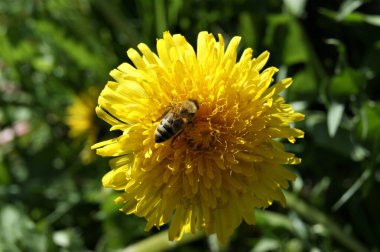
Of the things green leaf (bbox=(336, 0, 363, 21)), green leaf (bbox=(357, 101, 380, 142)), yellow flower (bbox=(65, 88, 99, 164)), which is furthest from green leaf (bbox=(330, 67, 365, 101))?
yellow flower (bbox=(65, 88, 99, 164))

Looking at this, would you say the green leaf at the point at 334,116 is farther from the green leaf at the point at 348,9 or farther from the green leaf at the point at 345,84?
the green leaf at the point at 348,9

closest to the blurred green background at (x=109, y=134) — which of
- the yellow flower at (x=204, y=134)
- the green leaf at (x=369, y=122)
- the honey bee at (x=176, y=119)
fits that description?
the green leaf at (x=369, y=122)

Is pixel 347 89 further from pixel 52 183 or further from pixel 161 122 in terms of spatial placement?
pixel 52 183

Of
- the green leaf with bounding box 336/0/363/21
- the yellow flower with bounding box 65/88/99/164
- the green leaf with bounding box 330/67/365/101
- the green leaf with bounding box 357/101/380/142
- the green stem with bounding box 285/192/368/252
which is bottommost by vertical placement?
the green stem with bounding box 285/192/368/252

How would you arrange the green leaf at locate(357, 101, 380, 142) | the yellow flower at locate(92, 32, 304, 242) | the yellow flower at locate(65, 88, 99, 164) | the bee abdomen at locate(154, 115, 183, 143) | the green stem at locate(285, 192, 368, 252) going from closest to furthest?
the bee abdomen at locate(154, 115, 183, 143)
the yellow flower at locate(92, 32, 304, 242)
the green leaf at locate(357, 101, 380, 142)
the green stem at locate(285, 192, 368, 252)
the yellow flower at locate(65, 88, 99, 164)

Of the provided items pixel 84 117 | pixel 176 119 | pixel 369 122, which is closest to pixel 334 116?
pixel 369 122

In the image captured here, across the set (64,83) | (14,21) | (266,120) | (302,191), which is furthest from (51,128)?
(266,120)

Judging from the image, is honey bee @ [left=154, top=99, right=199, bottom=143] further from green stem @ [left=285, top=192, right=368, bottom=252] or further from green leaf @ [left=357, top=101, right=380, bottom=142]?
green stem @ [left=285, top=192, right=368, bottom=252]
